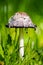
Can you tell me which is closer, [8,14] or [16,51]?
[16,51]

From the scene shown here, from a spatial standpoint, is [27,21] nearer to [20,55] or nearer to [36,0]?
[20,55]

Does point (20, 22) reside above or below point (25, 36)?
above

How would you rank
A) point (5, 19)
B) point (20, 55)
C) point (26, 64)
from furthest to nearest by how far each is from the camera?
point (5, 19) → point (20, 55) → point (26, 64)

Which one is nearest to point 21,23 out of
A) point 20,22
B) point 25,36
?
point 20,22

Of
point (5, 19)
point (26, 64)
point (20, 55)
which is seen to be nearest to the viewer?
point (26, 64)

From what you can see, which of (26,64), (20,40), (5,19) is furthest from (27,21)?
(5,19)

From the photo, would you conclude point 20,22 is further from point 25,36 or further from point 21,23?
point 25,36

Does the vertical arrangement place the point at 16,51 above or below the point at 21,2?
below

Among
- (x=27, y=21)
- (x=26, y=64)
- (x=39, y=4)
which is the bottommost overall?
(x=26, y=64)
